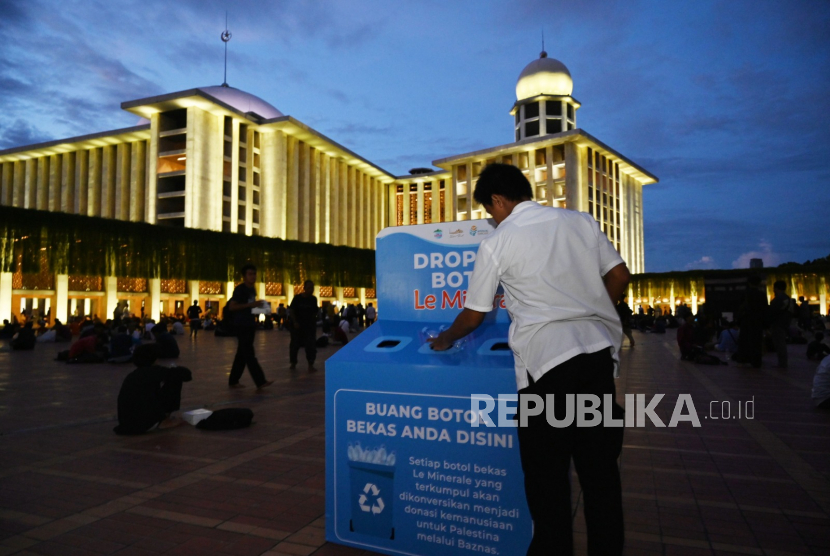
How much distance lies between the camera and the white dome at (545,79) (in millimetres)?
65000

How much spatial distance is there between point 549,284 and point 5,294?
109 ft

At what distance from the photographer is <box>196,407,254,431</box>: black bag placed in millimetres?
5789

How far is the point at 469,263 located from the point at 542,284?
84 cm

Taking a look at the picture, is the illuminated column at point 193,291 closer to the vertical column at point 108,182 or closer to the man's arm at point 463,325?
the vertical column at point 108,182

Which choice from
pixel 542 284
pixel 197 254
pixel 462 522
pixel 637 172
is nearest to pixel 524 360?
pixel 542 284

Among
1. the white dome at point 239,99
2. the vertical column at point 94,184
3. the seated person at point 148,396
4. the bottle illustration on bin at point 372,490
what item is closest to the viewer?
the bottle illustration on bin at point 372,490

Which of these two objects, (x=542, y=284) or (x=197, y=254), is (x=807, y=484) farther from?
(x=197, y=254)

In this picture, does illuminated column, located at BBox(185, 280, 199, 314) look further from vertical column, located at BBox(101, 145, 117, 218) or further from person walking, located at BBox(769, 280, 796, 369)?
person walking, located at BBox(769, 280, 796, 369)

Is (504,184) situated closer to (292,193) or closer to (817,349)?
(817,349)

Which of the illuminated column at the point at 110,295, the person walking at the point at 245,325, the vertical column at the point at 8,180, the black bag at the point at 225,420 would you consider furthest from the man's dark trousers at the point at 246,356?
the vertical column at the point at 8,180

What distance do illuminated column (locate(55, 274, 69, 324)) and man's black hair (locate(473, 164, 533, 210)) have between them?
35.1 meters

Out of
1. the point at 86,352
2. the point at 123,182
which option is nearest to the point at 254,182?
the point at 123,182

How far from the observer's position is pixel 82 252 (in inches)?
1184

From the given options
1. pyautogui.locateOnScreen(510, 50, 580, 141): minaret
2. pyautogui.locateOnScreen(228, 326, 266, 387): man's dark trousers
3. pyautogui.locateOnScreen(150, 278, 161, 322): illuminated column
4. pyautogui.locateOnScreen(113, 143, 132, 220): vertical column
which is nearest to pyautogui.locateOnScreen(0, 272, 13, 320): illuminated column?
pyautogui.locateOnScreen(150, 278, 161, 322): illuminated column
